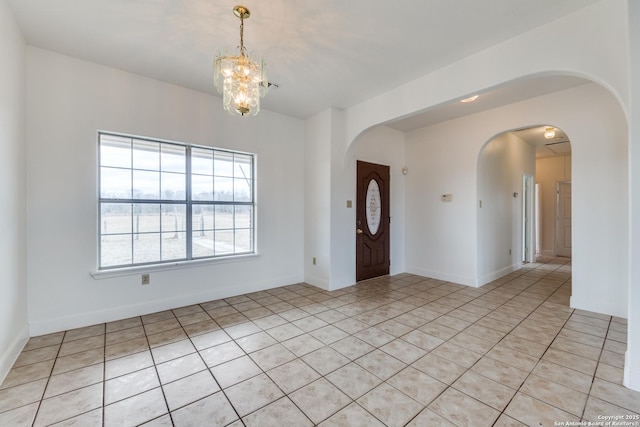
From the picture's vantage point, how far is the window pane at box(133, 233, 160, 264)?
326 centimetres

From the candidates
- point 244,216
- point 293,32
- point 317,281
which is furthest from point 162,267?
→ point 293,32

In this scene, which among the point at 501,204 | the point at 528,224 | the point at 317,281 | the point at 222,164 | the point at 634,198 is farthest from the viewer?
the point at 528,224

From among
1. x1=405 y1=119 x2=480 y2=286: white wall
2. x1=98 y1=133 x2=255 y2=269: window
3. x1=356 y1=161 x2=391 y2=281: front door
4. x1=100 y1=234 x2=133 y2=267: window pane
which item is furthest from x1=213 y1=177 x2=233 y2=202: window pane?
x1=405 y1=119 x2=480 y2=286: white wall

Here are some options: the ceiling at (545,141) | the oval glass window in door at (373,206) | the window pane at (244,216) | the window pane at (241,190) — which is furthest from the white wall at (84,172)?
the ceiling at (545,141)

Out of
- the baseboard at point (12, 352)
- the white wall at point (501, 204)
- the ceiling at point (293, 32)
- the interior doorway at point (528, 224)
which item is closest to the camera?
the baseboard at point (12, 352)

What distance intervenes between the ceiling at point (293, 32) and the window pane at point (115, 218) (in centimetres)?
157

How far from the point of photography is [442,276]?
4.83m

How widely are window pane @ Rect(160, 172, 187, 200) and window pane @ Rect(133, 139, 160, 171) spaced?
0.16 meters

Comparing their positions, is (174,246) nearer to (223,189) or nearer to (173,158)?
(223,189)

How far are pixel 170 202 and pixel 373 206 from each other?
129 inches

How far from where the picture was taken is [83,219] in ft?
9.52

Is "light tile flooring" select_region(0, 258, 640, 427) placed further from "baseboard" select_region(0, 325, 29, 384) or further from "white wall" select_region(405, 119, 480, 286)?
"white wall" select_region(405, 119, 480, 286)

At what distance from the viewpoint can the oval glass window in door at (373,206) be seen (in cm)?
490

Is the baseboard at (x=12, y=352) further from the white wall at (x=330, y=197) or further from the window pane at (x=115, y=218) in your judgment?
the white wall at (x=330, y=197)
